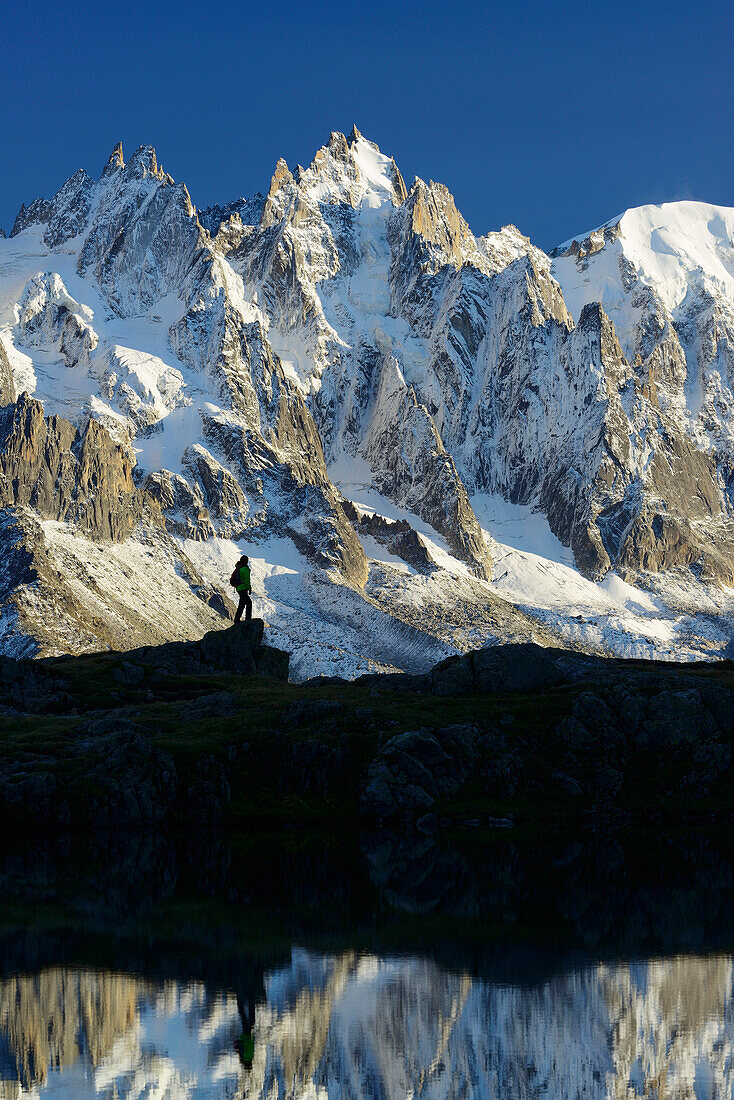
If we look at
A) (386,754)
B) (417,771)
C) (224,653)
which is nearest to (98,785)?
(386,754)

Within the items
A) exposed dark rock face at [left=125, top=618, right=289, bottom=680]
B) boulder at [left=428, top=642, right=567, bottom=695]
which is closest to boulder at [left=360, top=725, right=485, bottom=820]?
boulder at [left=428, top=642, right=567, bottom=695]

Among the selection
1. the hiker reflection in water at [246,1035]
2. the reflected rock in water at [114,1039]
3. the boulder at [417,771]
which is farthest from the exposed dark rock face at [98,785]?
the hiker reflection in water at [246,1035]

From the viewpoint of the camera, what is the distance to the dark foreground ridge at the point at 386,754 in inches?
3903

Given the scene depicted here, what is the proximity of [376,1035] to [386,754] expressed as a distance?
61141mm

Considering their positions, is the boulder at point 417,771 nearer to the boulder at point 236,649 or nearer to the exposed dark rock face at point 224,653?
the exposed dark rock face at point 224,653

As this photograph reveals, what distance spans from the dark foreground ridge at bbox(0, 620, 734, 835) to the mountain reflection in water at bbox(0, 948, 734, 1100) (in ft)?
160

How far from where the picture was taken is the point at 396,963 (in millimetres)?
52688

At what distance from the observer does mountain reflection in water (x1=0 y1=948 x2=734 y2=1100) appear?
126 feet

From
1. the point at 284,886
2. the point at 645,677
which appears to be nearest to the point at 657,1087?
the point at 284,886

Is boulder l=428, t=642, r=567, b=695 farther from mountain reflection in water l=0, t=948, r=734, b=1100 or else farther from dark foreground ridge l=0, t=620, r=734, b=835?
mountain reflection in water l=0, t=948, r=734, b=1100

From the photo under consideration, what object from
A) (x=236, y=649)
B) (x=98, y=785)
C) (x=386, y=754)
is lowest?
(x=98, y=785)

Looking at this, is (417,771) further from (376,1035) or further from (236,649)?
(376,1035)

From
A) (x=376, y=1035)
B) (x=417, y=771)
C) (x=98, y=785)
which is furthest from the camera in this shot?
(x=417, y=771)

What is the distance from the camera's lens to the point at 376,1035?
43.1m
